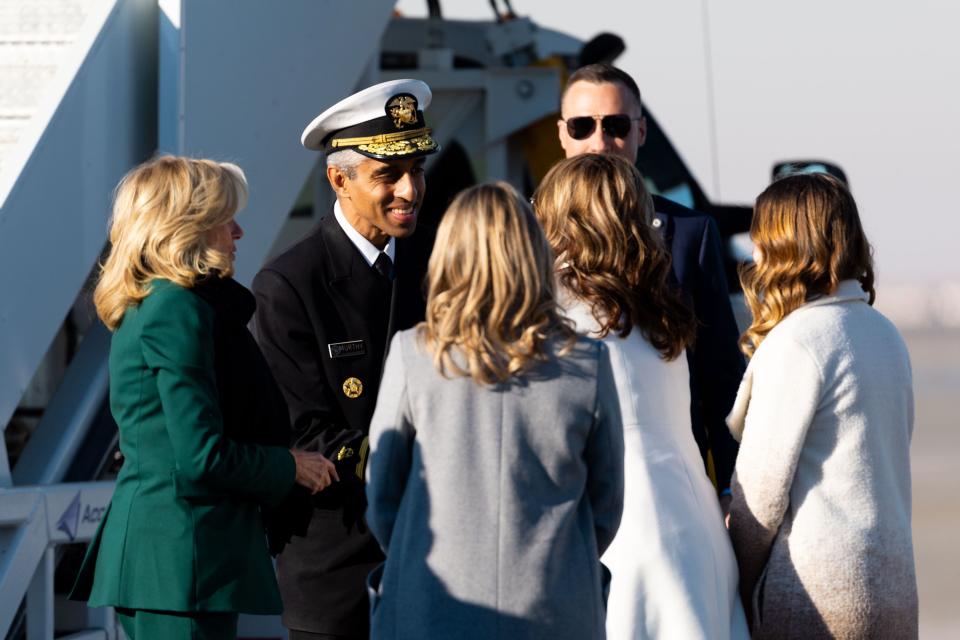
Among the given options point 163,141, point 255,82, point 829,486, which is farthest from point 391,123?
point 255,82

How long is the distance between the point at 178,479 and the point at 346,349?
0.51 meters

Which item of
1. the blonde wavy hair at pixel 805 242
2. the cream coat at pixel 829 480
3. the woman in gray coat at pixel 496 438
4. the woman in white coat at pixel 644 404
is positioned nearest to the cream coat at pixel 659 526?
the woman in white coat at pixel 644 404

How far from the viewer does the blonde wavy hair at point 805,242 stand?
3119mm

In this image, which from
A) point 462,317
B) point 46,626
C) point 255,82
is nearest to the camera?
point 462,317

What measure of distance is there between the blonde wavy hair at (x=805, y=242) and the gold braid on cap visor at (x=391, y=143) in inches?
29.6

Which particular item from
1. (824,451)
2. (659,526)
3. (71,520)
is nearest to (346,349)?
(659,526)

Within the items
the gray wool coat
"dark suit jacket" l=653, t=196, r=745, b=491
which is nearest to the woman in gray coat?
the gray wool coat

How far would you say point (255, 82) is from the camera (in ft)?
17.3

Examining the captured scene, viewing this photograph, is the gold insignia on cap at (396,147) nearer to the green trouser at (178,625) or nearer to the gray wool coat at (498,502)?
the gray wool coat at (498,502)

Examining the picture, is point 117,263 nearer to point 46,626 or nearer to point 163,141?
point 46,626

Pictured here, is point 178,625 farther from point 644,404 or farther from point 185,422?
point 644,404

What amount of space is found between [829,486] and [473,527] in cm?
85

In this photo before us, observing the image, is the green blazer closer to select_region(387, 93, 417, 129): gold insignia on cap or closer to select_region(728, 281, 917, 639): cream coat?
select_region(387, 93, 417, 129): gold insignia on cap

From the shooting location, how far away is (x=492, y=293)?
8.32 ft
